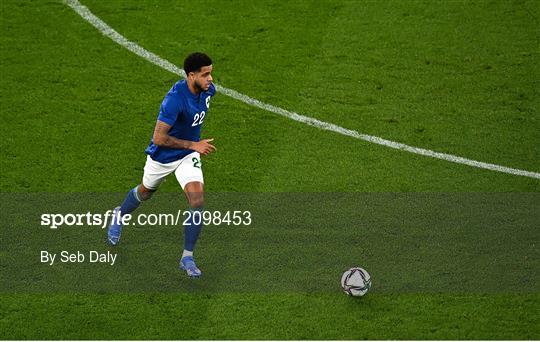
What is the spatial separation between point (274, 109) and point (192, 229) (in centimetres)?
350

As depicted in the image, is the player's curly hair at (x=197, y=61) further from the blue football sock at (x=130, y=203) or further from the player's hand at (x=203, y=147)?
the blue football sock at (x=130, y=203)

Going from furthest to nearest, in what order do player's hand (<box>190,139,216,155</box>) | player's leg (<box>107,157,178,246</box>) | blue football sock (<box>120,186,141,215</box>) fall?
1. blue football sock (<box>120,186,141,215</box>)
2. player's leg (<box>107,157,178,246</box>)
3. player's hand (<box>190,139,216,155</box>)

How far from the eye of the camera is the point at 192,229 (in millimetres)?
12258

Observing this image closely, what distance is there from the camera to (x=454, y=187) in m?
13.9

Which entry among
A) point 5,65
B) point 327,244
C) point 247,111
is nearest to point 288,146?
point 247,111

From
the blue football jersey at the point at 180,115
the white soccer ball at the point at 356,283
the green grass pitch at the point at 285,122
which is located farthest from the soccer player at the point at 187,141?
the white soccer ball at the point at 356,283

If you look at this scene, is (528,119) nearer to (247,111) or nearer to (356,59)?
(356,59)

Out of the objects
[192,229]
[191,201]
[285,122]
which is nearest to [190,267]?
[192,229]

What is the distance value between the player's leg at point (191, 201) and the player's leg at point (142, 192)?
0.17 m

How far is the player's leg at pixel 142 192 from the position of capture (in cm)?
1249

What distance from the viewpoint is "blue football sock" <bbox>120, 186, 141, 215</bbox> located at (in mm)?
12852

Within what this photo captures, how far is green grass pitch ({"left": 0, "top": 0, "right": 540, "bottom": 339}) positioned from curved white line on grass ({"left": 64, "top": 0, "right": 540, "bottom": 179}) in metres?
0.10

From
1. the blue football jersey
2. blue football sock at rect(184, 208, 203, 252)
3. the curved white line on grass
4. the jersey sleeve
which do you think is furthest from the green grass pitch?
the jersey sleeve

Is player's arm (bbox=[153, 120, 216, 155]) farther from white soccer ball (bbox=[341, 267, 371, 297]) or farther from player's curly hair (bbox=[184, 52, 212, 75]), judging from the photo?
white soccer ball (bbox=[341, 267, 371, 297])
